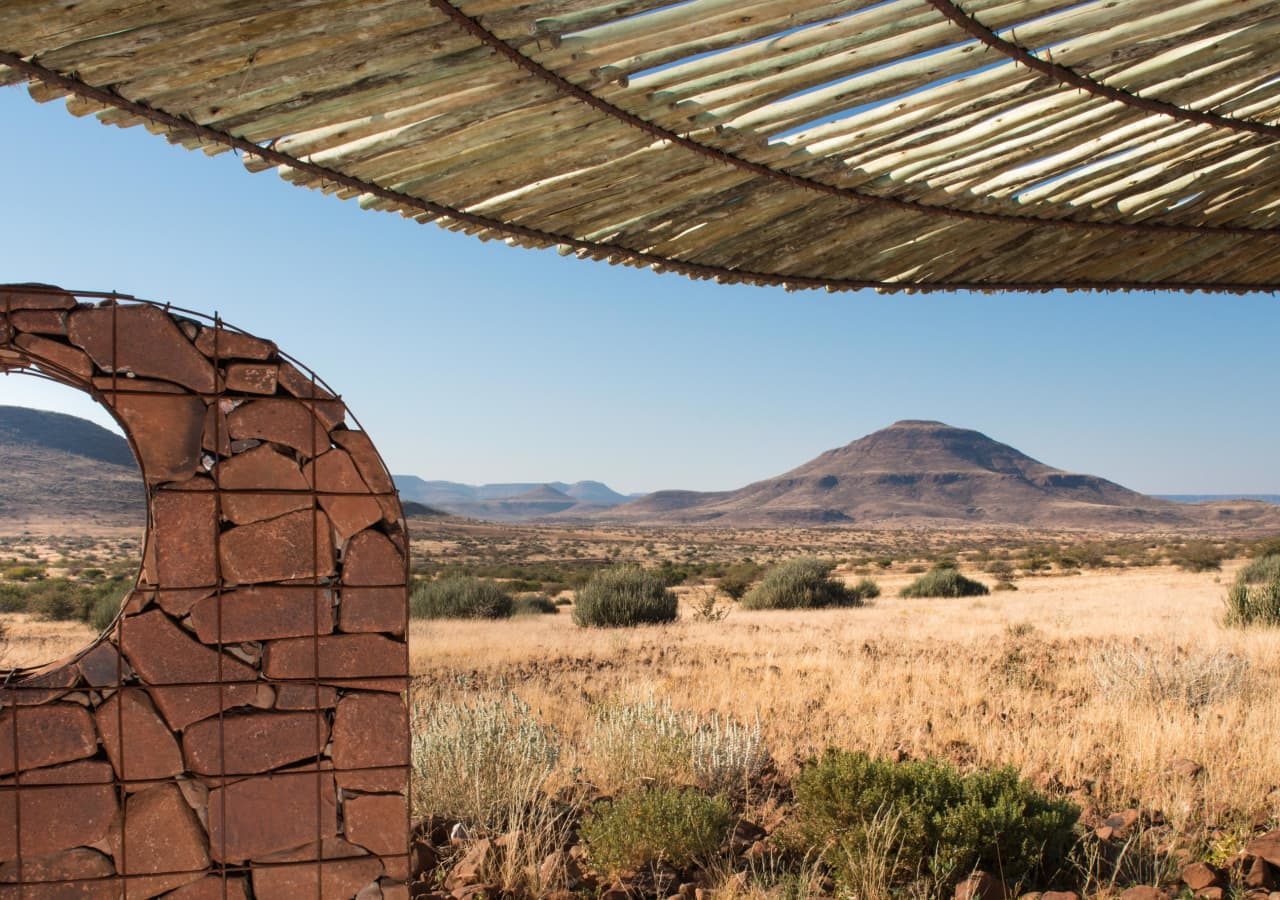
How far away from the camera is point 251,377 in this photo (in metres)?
3.79

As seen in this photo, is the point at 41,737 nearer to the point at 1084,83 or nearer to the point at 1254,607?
the point at 1084,83

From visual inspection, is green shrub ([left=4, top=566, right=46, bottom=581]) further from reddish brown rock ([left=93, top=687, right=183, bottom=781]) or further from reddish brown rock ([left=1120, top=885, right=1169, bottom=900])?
reddish brown rock ([left=1120, top=885, right=1169, bottom=900])

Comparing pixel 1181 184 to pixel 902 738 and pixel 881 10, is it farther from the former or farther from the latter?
pixel 902 738

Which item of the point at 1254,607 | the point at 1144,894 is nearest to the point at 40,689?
the point at 1144,894

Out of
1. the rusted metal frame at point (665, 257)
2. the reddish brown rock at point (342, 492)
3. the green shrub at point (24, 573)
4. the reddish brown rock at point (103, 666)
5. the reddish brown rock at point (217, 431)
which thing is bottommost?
the green shrub at point (24, 573)

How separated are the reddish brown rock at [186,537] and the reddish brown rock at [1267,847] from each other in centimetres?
444

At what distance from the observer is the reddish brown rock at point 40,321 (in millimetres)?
3650

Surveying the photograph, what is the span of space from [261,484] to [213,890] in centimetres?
136

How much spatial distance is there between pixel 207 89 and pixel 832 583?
70.3ft

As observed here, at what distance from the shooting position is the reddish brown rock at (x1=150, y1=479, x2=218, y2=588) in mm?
3670

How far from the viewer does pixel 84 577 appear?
29.8 metres

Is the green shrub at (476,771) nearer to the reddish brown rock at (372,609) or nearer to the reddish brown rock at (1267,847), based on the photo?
the reddish brown rock at (372,609)

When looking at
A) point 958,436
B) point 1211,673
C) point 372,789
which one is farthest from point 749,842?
point 958,436

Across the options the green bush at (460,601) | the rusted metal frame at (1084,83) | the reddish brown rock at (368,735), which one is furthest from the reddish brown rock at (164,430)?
the green bush at (460,601)
